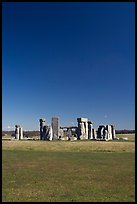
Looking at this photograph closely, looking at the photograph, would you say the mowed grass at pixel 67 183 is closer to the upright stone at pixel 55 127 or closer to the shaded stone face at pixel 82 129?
the upright stone at pixel 55 127

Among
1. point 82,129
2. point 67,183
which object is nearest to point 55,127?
point 82,129

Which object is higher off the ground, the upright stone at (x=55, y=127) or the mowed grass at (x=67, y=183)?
the upright stone at (x=55, y=127)

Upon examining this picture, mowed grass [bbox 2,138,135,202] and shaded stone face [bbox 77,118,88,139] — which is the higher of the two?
shaded stone face [bbox 77,118,88,139]

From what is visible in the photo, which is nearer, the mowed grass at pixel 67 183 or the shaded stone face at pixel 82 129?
the mowed grass at pixel 67 183

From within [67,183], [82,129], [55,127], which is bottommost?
[67,183]

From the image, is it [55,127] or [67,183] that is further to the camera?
[55,127]

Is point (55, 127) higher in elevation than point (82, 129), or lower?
higher

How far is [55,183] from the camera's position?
36.6 ft

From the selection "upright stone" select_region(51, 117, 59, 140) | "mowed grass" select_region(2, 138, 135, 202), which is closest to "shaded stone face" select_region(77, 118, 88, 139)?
"upright stone" select_region(51, 117, 59, 140)

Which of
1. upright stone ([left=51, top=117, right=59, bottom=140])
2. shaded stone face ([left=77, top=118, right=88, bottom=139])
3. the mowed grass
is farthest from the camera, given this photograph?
shaded stone face ([left=77, top=118, right=88, bottom=139])

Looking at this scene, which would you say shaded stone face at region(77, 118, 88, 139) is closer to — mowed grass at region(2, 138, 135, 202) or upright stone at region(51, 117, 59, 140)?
upright stone at region(51, 117, 59, 140)

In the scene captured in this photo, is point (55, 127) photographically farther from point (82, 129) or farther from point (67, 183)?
point (67, 183)

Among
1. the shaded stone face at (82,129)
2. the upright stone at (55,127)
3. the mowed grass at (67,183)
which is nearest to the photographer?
the mowed grass at (67,183)

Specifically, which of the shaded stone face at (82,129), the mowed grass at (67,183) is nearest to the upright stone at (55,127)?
the shaded stone face at (82,129)
